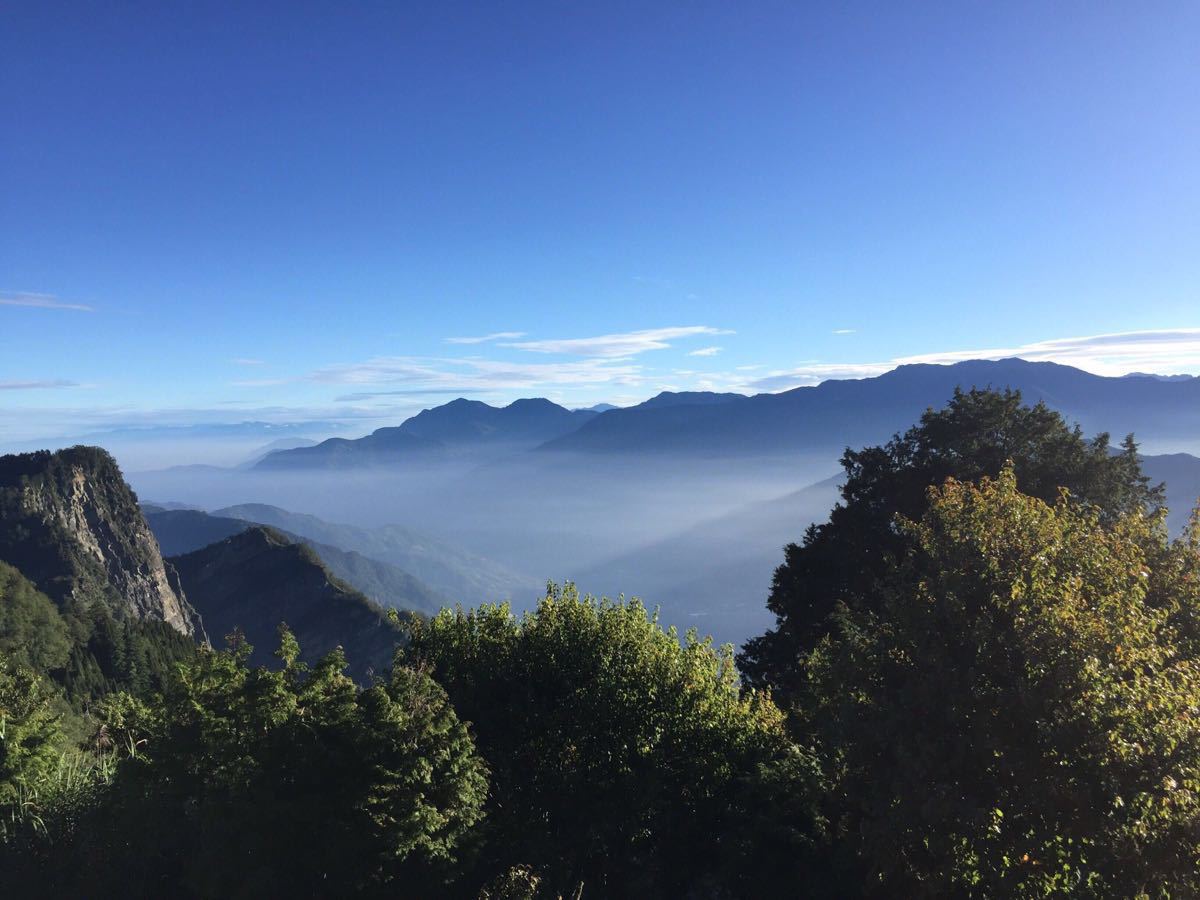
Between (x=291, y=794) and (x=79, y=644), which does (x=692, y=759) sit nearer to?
(x=291, y=794)

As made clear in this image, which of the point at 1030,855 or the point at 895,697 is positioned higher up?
the point at 895,697

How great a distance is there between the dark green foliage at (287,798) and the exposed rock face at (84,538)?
14194 cm

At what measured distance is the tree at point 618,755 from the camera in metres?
13.9

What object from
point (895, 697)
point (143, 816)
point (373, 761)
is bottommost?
point (143, 816)

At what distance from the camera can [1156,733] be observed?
8.55 m

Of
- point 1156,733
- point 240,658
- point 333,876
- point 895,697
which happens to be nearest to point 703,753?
point 895,697

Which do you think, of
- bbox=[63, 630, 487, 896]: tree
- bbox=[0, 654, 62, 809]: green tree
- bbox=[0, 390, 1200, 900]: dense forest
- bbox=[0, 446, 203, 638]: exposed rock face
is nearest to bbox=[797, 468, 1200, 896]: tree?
bbox=[0, 390, 1200, 900]: dense forest

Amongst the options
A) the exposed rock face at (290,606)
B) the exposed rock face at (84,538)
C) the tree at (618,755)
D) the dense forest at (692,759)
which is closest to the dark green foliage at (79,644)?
the exposed rock face at (84,538)

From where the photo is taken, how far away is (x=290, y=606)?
16975 cm

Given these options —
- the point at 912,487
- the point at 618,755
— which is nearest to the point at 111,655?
the point at 618,755

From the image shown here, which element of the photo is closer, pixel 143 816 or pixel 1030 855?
pixel 1030 855

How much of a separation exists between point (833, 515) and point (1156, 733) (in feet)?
81.8

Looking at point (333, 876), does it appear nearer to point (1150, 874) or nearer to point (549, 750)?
point (549, 750)

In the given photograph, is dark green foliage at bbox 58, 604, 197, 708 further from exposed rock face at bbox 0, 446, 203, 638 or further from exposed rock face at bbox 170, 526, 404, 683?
exposed rock face at bbox 170, 526, 404, 683
